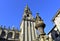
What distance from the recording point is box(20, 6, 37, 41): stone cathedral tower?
32.7 metres

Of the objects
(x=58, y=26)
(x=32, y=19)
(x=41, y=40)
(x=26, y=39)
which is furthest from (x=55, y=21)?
(x=41, y=40)

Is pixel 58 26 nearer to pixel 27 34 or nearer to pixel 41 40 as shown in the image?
pixel 27 34

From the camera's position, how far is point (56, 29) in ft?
80.4

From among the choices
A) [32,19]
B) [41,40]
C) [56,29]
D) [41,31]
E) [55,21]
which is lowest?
[41,40]

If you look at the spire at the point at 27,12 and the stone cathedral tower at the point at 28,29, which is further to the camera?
the spire at the point at 27,12

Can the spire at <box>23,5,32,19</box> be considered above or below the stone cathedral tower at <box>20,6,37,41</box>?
above

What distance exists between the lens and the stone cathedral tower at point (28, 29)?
32.7 metres

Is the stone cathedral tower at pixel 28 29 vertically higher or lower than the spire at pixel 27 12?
lower

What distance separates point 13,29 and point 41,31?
29484mm

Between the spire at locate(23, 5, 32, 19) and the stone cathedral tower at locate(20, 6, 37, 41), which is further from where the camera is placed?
the spire at locate(23, 5, 32, 19)

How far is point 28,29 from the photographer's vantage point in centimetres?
3466

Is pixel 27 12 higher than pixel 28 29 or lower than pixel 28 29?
higher

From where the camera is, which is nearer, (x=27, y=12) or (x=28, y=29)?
(x=28, y=29)

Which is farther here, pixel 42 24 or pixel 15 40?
pixel 15 40
